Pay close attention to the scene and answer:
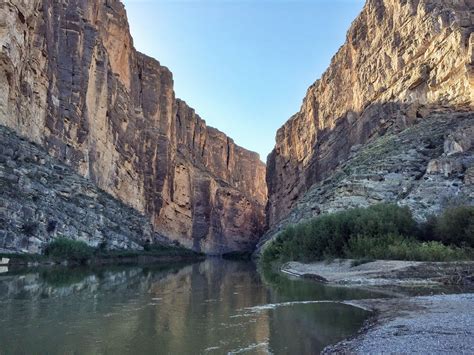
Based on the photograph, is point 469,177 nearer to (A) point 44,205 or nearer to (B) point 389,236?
(B) point 389,236

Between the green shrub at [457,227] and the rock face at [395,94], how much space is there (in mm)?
6519

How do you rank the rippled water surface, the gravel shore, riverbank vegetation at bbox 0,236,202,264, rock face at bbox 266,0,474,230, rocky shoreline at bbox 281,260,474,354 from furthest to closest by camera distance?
1. rock face at bbox 266,0,474,230
2. riverbank vegetation at bbox 0,236,202,264
3. the rippled water surface
4. rocky shoreline at bbox 281,260,474,354
5. the gravel shore

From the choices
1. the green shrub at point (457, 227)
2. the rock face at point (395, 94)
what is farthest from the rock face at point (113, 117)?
the green shrub at point (457, 227)

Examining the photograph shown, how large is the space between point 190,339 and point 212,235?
4196 inches

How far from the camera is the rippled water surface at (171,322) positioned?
8867 mm

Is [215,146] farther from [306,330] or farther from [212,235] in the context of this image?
[306,330]

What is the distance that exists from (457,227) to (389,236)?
12.3ft

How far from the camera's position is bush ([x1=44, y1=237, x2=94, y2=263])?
36875mm

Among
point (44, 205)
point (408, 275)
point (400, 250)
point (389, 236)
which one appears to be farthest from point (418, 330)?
point (44, 205)

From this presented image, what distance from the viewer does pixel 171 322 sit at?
38.2ft

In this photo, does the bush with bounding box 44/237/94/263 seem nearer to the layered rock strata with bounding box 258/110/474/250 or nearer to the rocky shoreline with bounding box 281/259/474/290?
the layered rock strata with bounding box 258/110/474/250

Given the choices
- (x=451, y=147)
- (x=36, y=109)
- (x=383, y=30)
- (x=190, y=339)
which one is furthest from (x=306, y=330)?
(x=383, y=30)

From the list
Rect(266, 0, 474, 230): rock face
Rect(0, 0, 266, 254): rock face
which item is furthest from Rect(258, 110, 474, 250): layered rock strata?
Rect(0, 0, 266, 254): rock face

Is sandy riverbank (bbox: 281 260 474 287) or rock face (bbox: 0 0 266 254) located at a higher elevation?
rock face (bbox: 0 0 266 254)
